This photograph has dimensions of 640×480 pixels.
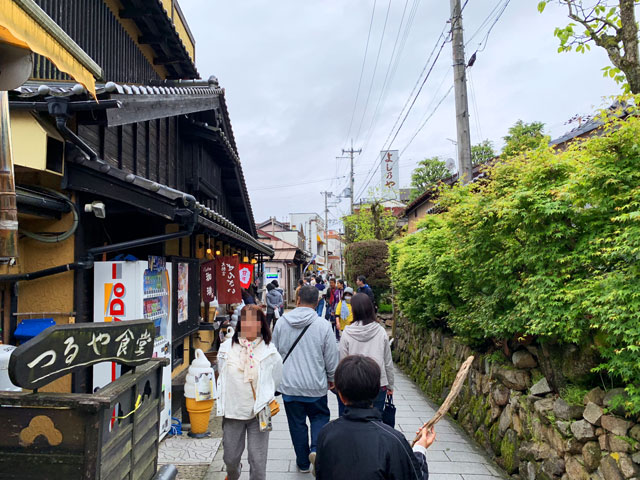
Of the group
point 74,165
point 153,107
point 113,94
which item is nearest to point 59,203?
point 74,165

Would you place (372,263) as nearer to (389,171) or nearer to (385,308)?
(385,308)

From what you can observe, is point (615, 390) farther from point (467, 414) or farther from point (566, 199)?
point (467, 414)

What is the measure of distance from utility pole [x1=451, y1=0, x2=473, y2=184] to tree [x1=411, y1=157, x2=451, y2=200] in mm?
32051

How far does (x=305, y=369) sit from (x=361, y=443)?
8.68 ft

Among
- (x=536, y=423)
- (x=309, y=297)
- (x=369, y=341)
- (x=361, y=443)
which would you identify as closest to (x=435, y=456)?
(x=536, y=423)

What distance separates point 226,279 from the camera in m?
11.7

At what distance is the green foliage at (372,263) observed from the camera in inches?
794

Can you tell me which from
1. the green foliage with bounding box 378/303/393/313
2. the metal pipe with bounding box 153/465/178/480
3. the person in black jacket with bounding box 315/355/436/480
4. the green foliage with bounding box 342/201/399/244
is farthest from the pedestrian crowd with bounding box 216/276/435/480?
the green foliage with bounding box 342/201/399/244

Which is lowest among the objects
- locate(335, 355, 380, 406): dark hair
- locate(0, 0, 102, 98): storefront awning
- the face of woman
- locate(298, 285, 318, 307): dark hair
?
locate(335, 355, 380, 406): dark hair

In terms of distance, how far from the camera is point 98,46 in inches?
253

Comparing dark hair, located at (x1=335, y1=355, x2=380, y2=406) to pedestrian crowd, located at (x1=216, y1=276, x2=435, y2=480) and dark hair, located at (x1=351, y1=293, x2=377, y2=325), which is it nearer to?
pedestrian crowd, located at (x1=216, y1=276, x2=435, y2=480)

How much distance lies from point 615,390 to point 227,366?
371 centimetres

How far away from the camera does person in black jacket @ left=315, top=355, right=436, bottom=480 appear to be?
227 centimetres

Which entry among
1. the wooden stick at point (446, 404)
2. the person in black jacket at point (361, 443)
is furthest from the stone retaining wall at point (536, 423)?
the person in black jacket at point (361, 443)
